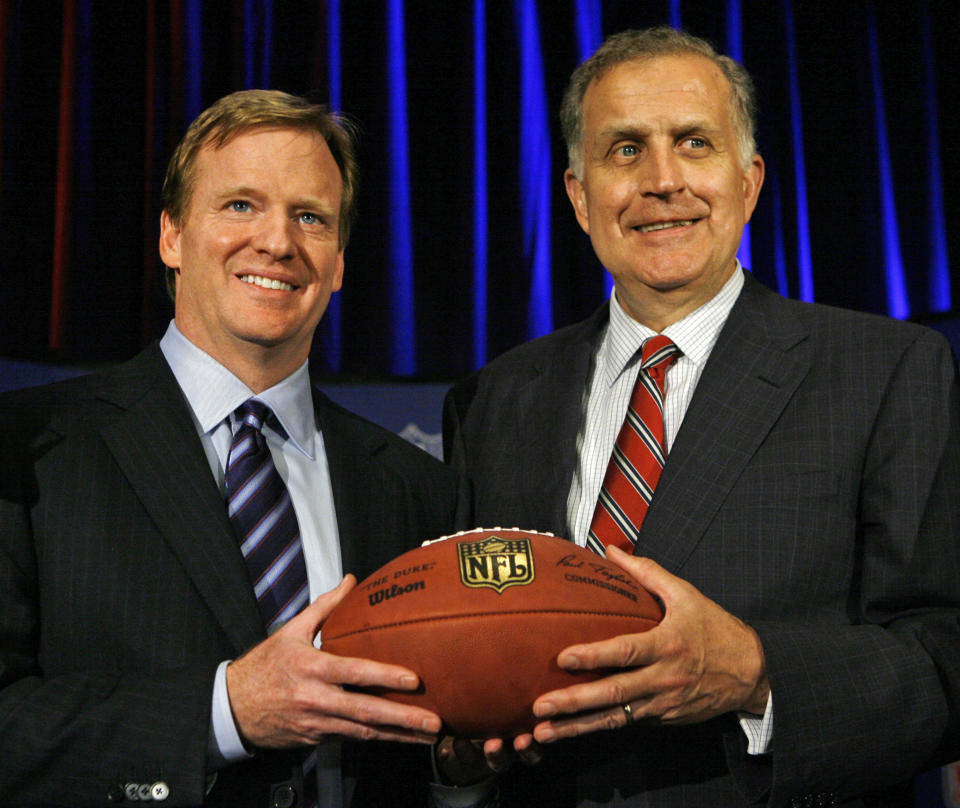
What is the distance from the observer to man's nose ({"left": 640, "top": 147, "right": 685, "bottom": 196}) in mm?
1891

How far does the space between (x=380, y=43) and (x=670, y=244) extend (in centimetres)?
189

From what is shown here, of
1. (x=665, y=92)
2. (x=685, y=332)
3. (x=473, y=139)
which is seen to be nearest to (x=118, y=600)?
(x=685, y=332)

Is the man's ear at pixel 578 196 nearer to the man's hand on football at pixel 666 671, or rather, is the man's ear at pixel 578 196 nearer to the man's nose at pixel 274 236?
the man's nose at pixel 274 236

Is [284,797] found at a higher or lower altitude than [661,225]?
lower

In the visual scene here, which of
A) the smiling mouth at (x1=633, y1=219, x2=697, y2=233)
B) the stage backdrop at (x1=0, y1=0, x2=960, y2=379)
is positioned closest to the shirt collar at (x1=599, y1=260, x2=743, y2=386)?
the smiling mouth at (x1=633, y1=219, x2=697, y2=233)

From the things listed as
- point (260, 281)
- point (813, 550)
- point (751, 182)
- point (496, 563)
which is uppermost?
point (751, 182)

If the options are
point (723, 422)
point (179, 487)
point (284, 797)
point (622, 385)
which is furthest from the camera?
point (622, 385)

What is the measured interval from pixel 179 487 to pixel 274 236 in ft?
1.54

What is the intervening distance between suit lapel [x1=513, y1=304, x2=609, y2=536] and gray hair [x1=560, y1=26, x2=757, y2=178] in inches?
13.8

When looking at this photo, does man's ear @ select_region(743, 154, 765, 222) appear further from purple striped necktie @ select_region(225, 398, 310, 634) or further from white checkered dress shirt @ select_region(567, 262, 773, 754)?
purple striped necktie @ select_region(225, 398, 310, 634)

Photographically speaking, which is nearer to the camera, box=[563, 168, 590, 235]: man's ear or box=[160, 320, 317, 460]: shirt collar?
box=[160, 320, 317, 460]: shirt collar

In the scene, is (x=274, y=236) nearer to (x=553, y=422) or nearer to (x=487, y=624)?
(x=553, y=422)

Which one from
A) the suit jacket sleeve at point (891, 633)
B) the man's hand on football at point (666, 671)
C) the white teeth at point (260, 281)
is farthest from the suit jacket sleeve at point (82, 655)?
the suit jacket sleeve at point (891, 633)

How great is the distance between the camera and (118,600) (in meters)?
1.49
